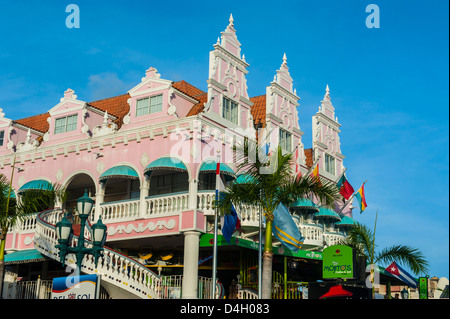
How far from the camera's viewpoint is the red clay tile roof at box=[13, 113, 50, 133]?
37581mm

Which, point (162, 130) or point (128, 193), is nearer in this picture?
point (162, 130)

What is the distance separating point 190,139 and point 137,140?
312 cm

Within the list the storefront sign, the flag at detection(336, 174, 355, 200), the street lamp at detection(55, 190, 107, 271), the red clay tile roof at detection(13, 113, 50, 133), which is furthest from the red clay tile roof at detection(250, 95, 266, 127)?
the storefront sign

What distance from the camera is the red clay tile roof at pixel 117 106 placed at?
33.7m

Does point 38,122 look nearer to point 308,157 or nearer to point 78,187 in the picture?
point 78,187

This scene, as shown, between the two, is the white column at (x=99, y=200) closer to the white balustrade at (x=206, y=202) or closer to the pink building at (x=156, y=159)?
the pink building at (x=156, y=159)

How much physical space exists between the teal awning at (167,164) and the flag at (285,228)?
5020mm

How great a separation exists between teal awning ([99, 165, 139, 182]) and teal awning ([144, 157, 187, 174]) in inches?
54.1

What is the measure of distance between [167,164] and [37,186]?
27.2ft

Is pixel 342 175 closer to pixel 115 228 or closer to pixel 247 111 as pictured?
pixel 247 111

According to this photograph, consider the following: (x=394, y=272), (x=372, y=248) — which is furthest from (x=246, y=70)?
(x=394, y=272)

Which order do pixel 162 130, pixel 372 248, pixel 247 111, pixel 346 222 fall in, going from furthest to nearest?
1. pixel 346 222
2. pixel 247 111
3. pixel 162 130
4. pixel 372 248

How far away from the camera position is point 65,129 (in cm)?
3291

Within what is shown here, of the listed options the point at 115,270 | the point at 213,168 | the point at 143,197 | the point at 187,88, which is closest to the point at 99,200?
the point at 143,197
